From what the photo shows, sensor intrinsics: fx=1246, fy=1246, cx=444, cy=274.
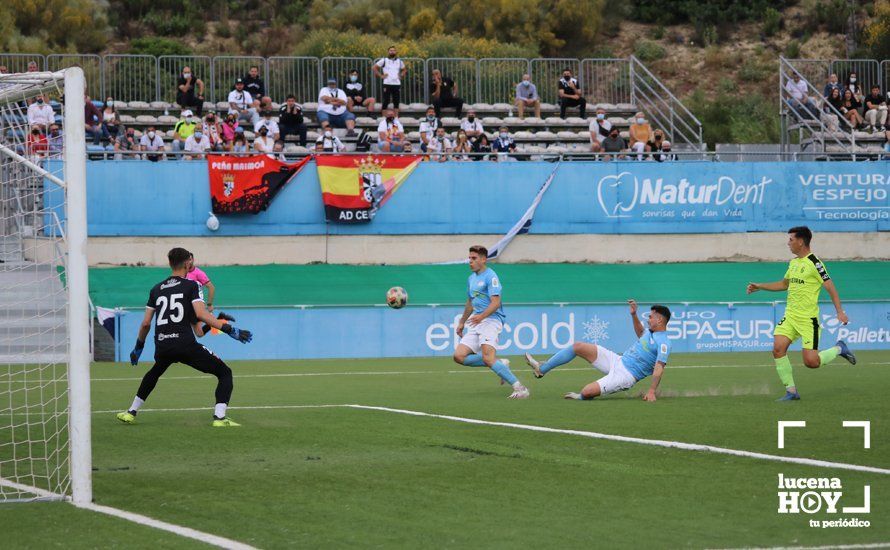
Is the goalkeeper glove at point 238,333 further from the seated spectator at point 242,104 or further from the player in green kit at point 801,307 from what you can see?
the seated spectator at point 242,104

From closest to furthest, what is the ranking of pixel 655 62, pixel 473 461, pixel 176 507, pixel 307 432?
pixel 176 507
pixel 473 461
pixel 307 432
pixel 655 62

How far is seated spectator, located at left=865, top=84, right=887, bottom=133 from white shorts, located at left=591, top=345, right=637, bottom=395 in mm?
27040

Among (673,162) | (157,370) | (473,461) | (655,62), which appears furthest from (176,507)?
A: (655,62)

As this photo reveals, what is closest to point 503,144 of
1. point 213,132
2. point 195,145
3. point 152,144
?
point 213,132

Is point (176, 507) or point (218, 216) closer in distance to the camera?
point (176, 507)

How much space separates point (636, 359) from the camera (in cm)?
1527

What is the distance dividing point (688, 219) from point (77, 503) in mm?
29239

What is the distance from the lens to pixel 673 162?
3584cm

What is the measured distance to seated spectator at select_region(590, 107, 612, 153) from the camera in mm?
36688

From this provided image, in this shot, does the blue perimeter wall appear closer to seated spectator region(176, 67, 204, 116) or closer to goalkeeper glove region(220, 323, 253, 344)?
seated spectator region(176, 67, 204, 116)

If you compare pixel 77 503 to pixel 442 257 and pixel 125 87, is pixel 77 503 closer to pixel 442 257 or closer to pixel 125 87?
pixel 442 257

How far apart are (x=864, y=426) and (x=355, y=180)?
23.0 meters

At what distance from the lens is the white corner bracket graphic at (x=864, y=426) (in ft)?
36.4

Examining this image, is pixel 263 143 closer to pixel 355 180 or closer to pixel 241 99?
pixel 241 99
